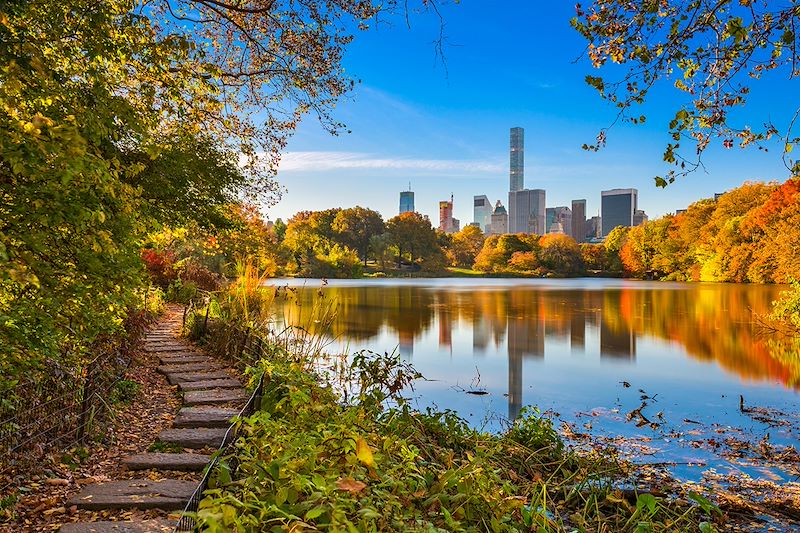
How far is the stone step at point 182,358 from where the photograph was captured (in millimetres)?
4926

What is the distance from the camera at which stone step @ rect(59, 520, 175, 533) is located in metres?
1.89

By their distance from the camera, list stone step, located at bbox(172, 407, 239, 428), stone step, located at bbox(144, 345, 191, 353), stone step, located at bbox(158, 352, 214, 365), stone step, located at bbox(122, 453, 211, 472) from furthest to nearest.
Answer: stone step, located at bbox(144, 345, 191, 353) → stone step, located at bbox(158, 352, 214, 365) → stone step, located at bbox(172, 407, 239, 428) → stone step, located at bbox(122, 453, 211, 472)

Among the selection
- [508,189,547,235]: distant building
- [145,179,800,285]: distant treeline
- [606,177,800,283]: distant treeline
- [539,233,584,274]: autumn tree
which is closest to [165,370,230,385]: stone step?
[145,179,800,285]: distant treeline

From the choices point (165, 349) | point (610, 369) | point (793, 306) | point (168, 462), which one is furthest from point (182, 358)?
point (793, 306)

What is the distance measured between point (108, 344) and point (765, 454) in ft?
18.3

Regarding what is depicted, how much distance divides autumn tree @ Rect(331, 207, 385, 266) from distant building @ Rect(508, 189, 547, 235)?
97.5 m

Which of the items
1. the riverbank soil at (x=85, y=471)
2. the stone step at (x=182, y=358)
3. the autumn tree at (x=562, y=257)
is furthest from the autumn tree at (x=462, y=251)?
the riverbank soil at (x=85, y=471)

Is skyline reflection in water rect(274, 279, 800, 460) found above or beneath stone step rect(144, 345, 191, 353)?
beneath

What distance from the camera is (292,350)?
19.6ft

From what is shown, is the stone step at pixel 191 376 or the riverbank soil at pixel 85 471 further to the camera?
the stone step at pixel 191 376

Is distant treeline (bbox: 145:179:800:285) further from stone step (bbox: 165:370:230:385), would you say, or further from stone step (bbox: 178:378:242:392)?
stone step (bbox: 178:378:242:392)

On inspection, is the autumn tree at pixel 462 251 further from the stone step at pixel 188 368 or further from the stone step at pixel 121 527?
the stone step at pixel 121 527

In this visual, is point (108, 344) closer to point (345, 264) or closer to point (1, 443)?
point (1, 443)

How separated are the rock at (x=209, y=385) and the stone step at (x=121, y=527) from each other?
80.3 inches
